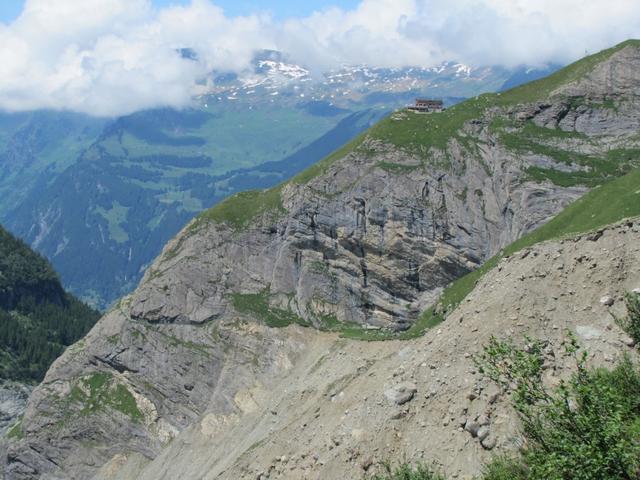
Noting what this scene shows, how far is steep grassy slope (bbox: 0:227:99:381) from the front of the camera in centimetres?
14562

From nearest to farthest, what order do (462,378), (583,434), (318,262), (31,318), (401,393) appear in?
(583,434) → (462,378) → (401,393) → (318,262) → (31,318)

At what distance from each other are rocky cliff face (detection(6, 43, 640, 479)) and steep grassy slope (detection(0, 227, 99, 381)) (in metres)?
56.3

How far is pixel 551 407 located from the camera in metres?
23.1

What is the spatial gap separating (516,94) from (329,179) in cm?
2950

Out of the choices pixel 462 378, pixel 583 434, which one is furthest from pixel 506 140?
pixel 583 434

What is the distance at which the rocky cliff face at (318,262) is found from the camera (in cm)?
8444

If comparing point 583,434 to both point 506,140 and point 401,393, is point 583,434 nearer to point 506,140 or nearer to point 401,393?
point 401,393

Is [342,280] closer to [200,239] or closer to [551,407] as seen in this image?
[200,239]

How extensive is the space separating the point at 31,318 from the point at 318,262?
113225 millimetres

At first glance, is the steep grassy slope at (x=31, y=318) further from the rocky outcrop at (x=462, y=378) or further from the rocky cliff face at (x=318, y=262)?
the rocky outcrop at (x=462, y=378)

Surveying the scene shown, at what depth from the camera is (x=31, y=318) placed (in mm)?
176375

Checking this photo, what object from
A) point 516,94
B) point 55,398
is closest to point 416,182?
point 516,94

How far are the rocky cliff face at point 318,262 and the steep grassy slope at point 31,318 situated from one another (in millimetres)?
56329

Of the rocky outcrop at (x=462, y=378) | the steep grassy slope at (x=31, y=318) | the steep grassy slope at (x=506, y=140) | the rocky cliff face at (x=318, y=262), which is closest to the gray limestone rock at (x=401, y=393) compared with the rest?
the rocky outcrop at (x=462, y=378)
